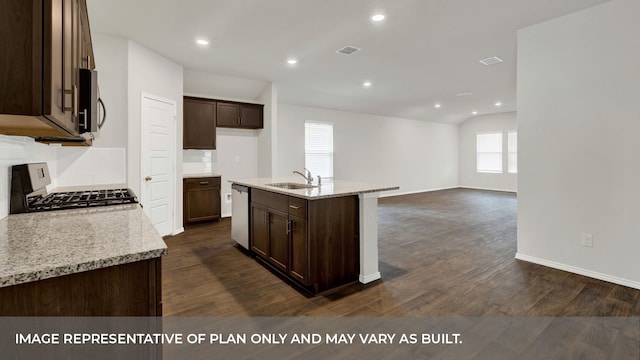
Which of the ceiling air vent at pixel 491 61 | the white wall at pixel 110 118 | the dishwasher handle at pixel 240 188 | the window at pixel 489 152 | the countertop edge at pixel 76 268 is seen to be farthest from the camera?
the window at pixel 489 152

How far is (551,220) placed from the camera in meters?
3.30

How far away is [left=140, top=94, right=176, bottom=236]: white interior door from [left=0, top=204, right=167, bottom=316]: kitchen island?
120 inches

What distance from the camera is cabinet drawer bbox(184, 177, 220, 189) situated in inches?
204

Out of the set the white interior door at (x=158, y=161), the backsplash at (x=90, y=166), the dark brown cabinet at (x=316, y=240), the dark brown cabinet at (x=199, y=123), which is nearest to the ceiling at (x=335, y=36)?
the dark brown cabinet at (x=199, y=123)

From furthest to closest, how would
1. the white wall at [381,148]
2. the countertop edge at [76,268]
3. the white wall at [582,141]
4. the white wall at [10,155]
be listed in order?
the white wall at [381,148] → the white wall at [582,141] → the white wall at [10,155] → the countertop edge at [76,268]

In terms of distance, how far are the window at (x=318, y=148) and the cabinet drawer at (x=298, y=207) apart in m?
4.85

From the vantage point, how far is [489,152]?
34.8 feet

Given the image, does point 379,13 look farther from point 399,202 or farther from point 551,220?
point 399,202

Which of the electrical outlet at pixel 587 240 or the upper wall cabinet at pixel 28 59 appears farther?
the electrical outlet at pixel 587 240

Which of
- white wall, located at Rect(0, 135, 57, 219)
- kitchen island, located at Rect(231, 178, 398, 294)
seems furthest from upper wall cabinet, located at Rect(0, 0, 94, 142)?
kitchen island, located at Rect(231, 178, 398, 294)

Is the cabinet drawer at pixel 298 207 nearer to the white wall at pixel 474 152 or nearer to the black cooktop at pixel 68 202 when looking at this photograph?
the black cooktop at pixel 68 202

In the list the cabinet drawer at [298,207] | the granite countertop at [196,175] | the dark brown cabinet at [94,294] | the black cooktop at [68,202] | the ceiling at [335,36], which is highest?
the ceiling at [335,36]

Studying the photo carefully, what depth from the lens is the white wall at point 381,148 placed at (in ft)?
24.2

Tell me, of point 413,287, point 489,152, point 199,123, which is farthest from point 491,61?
point 489,152
